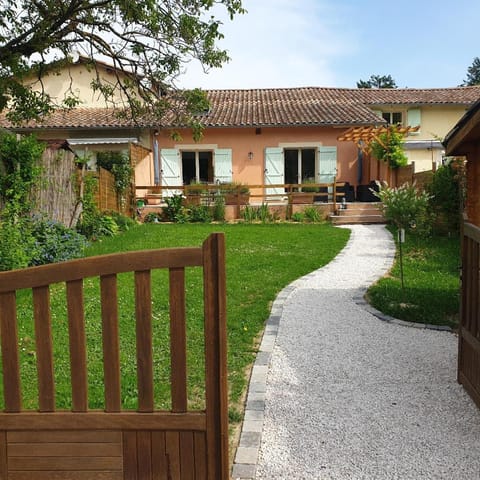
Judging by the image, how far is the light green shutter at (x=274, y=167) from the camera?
63.0ft

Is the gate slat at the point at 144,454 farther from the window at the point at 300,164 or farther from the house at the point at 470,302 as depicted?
the window at the point at 300,164

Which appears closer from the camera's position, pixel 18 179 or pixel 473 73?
pixel 18 179

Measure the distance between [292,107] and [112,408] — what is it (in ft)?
66.2

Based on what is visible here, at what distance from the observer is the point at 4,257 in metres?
7.21

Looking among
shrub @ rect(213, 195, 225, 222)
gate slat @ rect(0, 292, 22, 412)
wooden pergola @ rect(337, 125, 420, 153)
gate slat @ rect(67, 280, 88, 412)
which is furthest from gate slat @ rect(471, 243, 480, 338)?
wooden pergola @ rect(337, 125, 420, 153)

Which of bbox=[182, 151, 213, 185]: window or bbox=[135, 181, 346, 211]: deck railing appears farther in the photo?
bbox=[182, 151, 213, 185]: window

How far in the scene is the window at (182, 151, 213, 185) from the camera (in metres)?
19.7

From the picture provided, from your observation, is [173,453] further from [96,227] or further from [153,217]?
[153,217]

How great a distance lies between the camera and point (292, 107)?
21.3 meters

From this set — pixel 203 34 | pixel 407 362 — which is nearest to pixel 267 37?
pixel 203 34

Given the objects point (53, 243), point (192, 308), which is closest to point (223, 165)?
point (53, 243)

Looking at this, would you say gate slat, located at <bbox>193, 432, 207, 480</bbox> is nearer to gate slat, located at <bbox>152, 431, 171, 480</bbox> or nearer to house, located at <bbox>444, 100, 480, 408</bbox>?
gate slat, located at <bbox>152, 431, 171, 480</bbox>

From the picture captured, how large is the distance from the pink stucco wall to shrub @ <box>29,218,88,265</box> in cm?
973

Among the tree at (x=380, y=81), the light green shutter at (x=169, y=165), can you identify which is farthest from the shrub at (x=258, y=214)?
the tree at (x=380, y=81)
